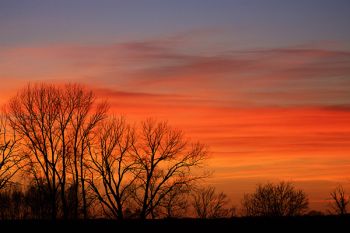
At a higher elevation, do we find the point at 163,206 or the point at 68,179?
the point at 68,179

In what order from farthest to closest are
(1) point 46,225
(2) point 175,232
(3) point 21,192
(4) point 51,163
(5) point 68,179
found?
(3) point 21,192 < (5) point 68,179 < (4) point 51,163 < (1) point 46,225 < (2) point 175,232

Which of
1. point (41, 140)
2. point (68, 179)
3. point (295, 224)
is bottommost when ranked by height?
point (295, 224)

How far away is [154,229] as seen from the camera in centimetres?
2416

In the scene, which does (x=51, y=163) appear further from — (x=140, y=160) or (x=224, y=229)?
(x=224, y=229)

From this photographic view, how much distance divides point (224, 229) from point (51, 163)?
1331 inches

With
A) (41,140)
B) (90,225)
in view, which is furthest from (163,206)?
(90,225)

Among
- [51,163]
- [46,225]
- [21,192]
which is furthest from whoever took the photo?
[21,192]

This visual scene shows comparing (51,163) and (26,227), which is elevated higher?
(51,163)

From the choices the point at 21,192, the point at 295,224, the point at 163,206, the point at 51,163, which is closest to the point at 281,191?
the point at 21,192

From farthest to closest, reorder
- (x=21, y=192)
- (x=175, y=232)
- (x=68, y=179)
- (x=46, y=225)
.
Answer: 1. (x=21, y=192)
2. (x=68, y=179)
3. (x=46, y=225)
4. (x=175, y=232)

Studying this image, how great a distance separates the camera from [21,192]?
106625mm

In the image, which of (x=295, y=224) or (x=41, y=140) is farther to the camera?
(x=41, y=140)

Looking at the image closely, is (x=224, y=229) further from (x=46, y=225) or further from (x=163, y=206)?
(x=163, y=206)

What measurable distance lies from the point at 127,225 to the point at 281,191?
90886 mm
